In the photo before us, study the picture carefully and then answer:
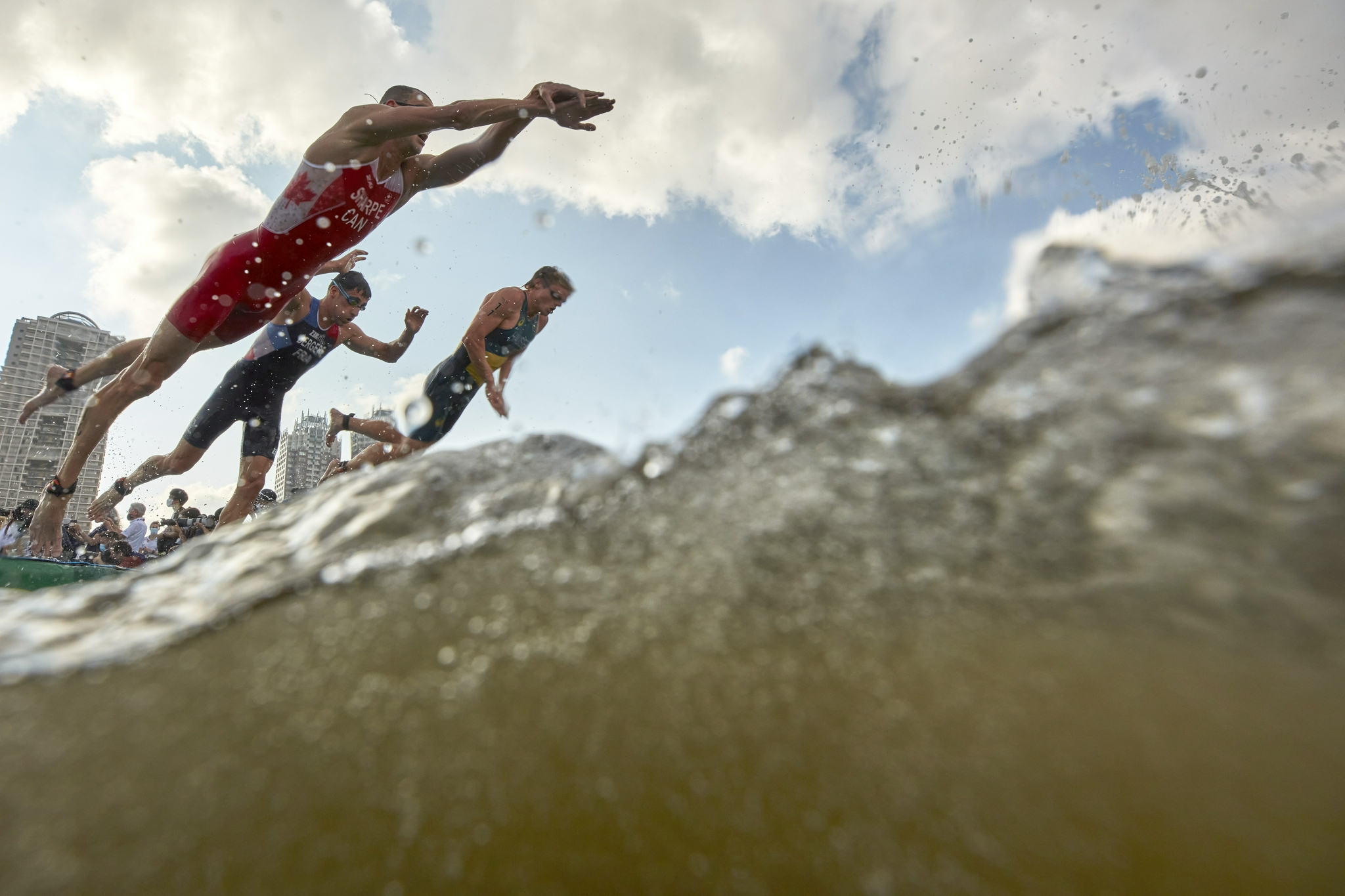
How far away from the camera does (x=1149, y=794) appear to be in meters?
0.98

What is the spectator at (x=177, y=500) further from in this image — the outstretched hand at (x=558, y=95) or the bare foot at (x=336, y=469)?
the outstretched hand at (x=558, y=95)

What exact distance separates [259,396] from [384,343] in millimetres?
950

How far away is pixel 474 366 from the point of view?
15.0 feet

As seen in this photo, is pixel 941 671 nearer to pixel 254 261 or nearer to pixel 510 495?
pixel 510 495

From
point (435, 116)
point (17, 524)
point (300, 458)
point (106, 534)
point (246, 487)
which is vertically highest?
point (300, 458)

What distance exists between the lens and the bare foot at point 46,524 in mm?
2863

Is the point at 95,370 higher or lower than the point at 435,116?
lower

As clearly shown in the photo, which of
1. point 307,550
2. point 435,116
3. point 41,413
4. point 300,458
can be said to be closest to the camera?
point 307,550

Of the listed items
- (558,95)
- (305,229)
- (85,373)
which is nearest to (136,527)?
(85,373)

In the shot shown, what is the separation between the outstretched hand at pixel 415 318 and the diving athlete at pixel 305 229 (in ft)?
4.39

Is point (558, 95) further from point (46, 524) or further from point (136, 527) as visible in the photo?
point (136, 527)

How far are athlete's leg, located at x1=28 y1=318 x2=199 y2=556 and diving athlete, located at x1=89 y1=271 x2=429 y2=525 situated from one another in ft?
2.92

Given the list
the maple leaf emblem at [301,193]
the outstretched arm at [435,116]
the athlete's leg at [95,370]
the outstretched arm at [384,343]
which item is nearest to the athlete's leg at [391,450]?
the outstretched arm at [384,343]

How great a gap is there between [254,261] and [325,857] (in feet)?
9.34
